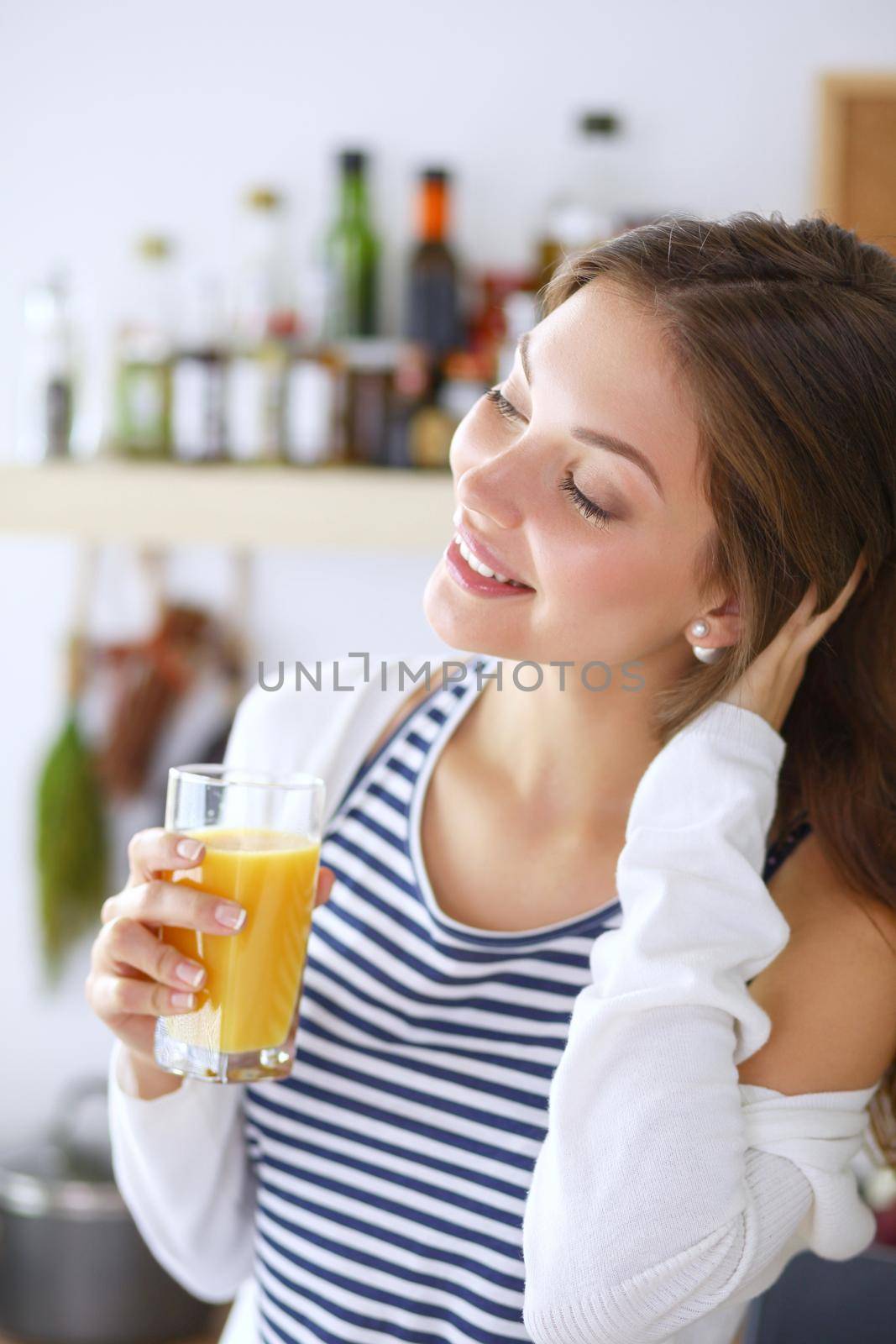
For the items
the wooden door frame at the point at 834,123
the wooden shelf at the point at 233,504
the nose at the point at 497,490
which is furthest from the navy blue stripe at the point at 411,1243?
the wooden door frame at the point at 834,123

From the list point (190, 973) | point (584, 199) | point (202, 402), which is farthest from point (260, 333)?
point (190, 973)

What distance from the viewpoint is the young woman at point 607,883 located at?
94 centimetres

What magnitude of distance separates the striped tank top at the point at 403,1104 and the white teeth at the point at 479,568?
209 mm

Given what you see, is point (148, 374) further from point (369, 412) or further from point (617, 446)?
point (617, 446)

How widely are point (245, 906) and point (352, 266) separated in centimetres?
158

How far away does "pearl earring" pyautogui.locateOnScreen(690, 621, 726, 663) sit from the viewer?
3.55 ft

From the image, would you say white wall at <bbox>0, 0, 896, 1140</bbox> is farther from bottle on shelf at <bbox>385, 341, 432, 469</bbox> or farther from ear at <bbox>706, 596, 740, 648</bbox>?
ear at <bbox>706, 596, 740, 648</bbox>

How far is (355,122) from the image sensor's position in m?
2.31

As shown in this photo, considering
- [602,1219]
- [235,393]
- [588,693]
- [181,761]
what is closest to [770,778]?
[588,693]

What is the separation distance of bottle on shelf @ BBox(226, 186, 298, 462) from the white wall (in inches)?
3.7

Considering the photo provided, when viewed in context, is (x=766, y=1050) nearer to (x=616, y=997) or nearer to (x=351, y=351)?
(x=616, y=997)

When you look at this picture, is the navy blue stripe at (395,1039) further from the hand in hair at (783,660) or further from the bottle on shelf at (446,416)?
the bottle on shelf at (446,416)

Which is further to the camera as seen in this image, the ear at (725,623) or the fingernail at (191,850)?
the ear at (725,623)
